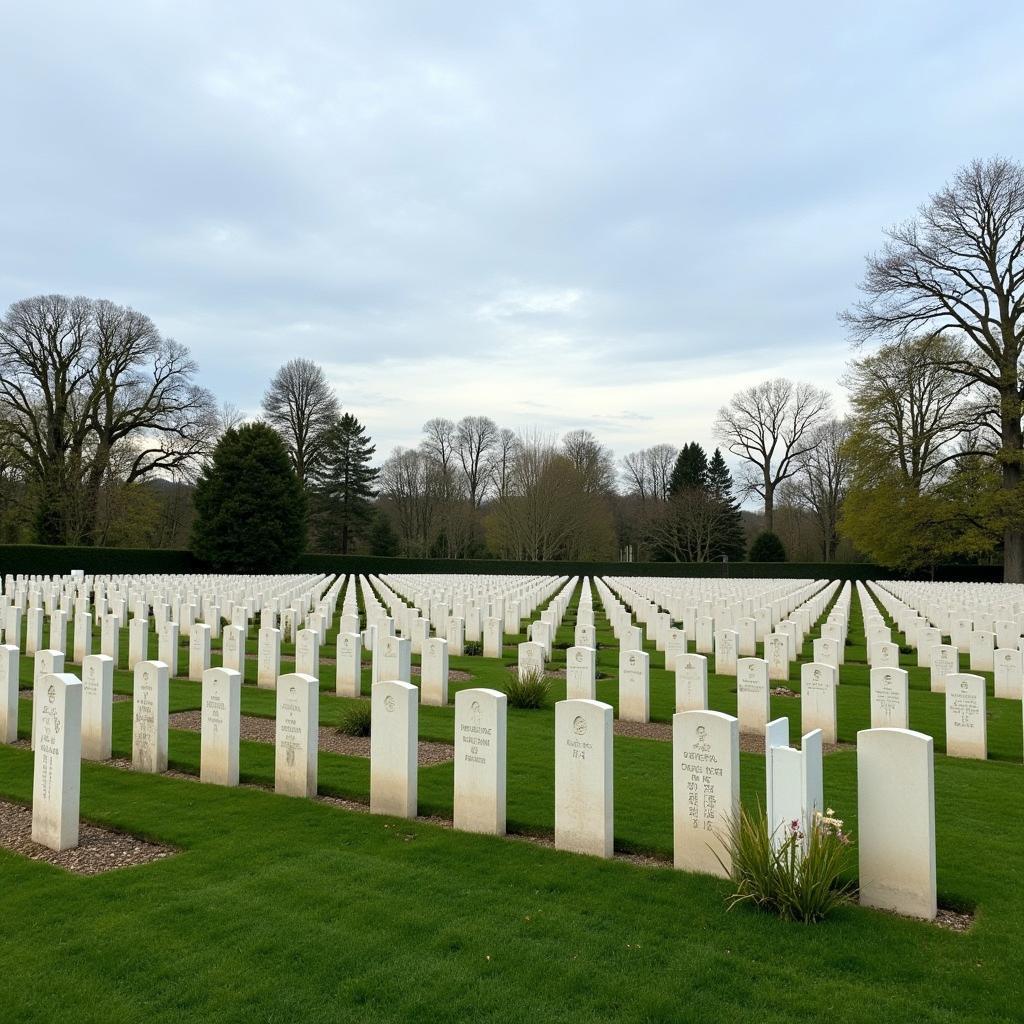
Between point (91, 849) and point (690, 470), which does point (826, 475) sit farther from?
point (91, 849)

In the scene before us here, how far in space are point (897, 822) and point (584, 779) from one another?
184 centimetres

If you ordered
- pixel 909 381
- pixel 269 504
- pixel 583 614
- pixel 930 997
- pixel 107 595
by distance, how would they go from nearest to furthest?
pixel 930 997 < pixel 583 614 < pixel 107 595 < pixel 269 504 < pixel 909 381

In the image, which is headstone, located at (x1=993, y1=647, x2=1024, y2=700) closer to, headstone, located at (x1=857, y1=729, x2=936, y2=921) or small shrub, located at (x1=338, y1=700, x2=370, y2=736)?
headstone, located at (x1=857, y1=729, x2=936, y2=921)

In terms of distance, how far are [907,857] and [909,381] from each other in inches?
1691

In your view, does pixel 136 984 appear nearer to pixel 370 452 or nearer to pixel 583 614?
pixel 583 614

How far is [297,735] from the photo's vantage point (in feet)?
21.4

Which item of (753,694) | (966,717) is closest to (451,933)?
(753,694)

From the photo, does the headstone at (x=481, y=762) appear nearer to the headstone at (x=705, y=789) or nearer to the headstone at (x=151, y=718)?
the headstone at (x=705, y=789)

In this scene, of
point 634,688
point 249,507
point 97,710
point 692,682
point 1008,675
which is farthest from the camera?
point 249,507

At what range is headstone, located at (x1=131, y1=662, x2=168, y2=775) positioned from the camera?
23.6 feet

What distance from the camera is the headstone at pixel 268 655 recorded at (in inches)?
456

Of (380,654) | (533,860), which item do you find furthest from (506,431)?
(533,860)

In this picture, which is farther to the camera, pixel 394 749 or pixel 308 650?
pixel 308 650

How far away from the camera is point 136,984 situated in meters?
3.65
